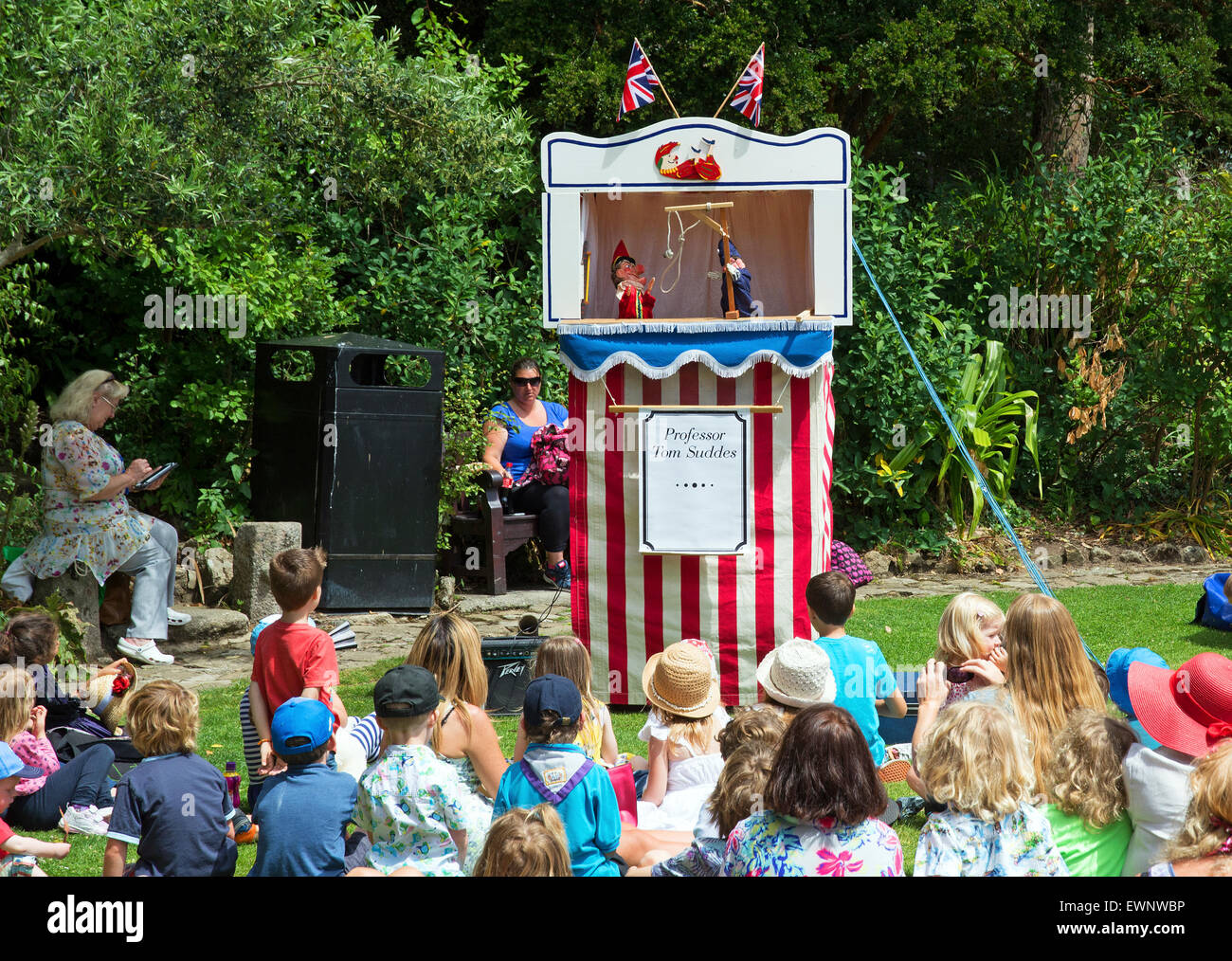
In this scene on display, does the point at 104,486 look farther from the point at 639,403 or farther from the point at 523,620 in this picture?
the point at 639,403

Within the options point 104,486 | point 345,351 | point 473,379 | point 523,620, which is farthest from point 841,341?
point 104,486

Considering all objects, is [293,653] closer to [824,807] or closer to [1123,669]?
[824,807]

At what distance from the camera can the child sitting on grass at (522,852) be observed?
113 inches

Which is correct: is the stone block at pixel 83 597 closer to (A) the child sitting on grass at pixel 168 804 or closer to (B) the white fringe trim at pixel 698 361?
(B) the white fringe trim at pixel 698 361

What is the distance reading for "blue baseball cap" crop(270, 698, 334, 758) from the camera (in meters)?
3.44

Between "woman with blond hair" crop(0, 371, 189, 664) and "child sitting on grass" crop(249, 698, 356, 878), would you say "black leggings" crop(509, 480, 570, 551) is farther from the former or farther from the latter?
"child sitting on grass" crop(249, 698, 356, 878)

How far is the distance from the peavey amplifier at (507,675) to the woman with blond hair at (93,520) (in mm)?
2318

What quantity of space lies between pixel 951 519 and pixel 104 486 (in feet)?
20.9

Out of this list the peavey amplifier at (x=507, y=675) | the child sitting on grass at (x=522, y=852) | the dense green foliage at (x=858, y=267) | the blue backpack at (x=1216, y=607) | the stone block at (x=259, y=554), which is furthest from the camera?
the dense green foliage at (x=858, y=267)

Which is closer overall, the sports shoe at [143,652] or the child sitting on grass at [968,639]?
the child sitting on grass at [968,639]

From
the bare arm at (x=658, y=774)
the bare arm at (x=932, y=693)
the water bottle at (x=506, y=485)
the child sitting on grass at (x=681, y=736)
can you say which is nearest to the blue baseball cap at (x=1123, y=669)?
the bare arm at (x=932, y=693)

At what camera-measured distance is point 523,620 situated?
21.3 feet

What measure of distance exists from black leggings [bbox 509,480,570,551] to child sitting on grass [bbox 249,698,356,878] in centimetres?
536

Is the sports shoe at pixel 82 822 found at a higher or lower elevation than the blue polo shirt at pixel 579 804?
lower
